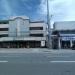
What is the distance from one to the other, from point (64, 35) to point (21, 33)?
60.2ft

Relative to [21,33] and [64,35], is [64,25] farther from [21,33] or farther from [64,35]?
[21,33]

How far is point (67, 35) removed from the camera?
54.8 metres

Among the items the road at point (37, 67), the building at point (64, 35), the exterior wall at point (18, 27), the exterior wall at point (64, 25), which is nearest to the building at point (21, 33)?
the exterior wall at point (18, 27)

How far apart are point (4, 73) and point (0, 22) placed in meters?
65.0

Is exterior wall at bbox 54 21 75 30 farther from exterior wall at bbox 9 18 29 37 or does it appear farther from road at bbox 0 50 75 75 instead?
road at bbox 0 50 75 75

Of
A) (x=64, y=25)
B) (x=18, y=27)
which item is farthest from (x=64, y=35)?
(x=18, y=27)

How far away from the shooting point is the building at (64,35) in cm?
5471

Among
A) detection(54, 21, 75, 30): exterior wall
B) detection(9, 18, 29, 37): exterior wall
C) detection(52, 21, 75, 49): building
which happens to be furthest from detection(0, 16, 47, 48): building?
detection(52, 21, 75, 49): building

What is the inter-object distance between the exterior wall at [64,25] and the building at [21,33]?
8.38 metres

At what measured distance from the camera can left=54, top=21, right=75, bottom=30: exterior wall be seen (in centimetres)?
5650

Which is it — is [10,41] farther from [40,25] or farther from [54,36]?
[54,36]

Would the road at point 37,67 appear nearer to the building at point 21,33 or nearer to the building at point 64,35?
the building at point 64,35

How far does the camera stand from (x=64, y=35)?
5519 centimetres

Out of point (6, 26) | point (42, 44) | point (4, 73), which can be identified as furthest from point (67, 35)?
point (4, 73)
